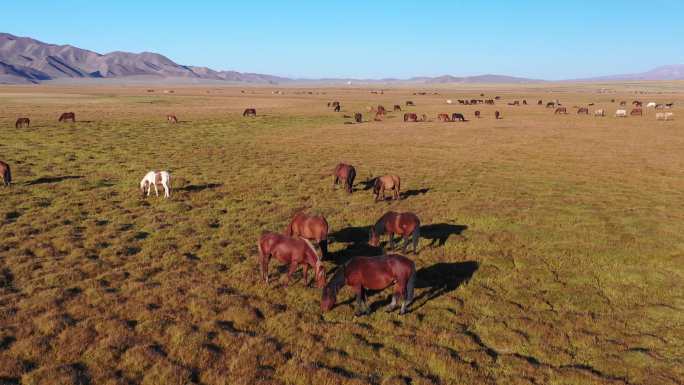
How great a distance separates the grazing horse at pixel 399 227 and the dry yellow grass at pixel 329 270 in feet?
2.17

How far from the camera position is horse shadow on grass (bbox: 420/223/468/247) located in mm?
13188

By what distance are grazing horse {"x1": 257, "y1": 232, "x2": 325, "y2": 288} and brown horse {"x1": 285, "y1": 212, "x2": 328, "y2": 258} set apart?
50.0 inches

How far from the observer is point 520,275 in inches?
431

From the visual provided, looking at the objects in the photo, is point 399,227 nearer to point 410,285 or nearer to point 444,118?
point 410,285

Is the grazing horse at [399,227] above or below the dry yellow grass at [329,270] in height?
above

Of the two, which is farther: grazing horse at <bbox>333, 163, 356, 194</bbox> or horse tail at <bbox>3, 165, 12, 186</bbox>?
grazing horse at <bbox>333, 163, 356, 194</bbox>

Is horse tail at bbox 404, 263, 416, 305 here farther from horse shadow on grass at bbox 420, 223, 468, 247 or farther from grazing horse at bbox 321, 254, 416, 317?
horse shadow on grass at bbox 420, 223, 468, 247

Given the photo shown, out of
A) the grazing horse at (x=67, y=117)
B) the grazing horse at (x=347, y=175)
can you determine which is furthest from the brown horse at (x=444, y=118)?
the grazing horse at (x=67, y=117)

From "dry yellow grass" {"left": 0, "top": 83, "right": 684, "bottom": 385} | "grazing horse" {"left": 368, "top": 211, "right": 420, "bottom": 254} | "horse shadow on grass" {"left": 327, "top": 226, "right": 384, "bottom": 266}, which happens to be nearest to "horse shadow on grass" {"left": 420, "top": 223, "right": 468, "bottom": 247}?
"dry yellow grass" {"left": 0, "top": 83, "right": 684, "bottom": 385}

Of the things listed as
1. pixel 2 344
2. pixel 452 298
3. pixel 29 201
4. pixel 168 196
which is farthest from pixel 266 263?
pixel 29 201

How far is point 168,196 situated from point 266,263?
905cm

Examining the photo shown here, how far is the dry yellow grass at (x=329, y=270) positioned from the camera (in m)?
7.38

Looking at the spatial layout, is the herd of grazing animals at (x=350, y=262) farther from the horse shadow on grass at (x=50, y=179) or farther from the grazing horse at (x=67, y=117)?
the grazing horse at (x=67, y=117)

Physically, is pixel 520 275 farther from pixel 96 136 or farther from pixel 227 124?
pixel 227 124
